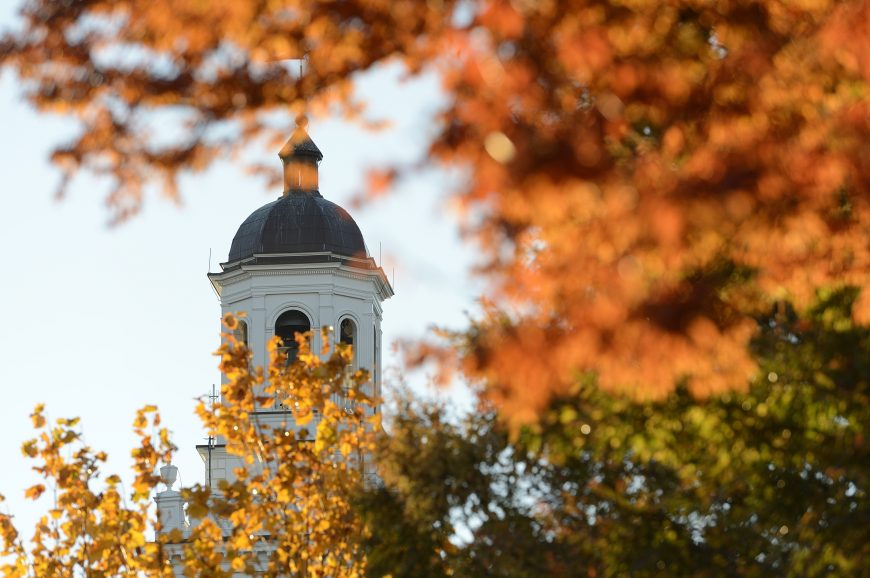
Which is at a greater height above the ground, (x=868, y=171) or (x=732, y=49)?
(x=732, y=49)

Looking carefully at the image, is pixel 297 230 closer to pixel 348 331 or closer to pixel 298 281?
pixel 298 281

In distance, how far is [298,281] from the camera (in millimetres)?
60594

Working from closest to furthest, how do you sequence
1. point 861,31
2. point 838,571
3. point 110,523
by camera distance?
point 861,31
point 838,571
point 110,523

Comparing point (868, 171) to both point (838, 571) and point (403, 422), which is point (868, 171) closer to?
point (838, 571)

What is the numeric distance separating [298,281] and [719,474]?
156 ft

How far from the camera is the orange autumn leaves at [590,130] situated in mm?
6594

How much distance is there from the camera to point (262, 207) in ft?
204

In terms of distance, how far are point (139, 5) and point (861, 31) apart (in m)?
3.07

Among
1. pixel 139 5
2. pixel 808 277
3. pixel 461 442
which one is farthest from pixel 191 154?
pixel 461 442

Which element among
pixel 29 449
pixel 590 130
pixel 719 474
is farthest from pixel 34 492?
pixel 590 130

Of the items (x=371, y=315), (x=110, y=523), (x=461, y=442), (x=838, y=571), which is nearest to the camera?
(x=838, y=571)

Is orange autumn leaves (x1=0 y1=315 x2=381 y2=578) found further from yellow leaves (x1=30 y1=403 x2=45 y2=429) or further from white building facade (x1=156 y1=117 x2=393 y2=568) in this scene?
white building facade (x1=156 y1=117 x2=393 y2=568)

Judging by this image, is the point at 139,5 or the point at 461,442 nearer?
the point at 139,5

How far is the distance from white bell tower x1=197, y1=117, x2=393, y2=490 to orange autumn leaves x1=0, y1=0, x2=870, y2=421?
50.1 metres
